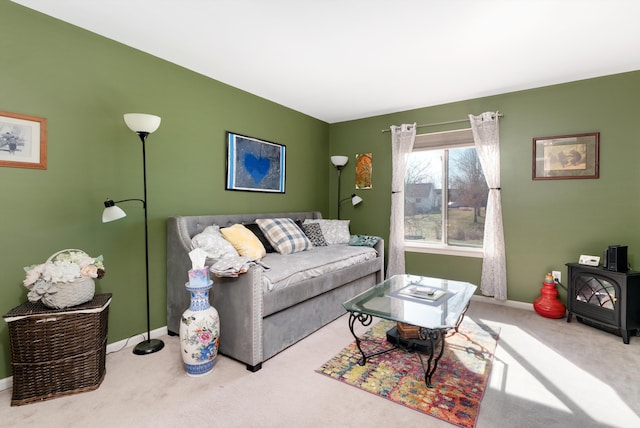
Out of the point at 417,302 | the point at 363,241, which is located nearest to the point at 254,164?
the point at 363,241

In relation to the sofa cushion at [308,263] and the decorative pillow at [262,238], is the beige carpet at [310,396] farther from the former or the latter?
the decorative pillow at [262,238]

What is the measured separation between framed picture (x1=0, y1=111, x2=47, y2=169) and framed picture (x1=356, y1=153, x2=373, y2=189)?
357cm

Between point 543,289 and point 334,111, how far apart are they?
3345mm

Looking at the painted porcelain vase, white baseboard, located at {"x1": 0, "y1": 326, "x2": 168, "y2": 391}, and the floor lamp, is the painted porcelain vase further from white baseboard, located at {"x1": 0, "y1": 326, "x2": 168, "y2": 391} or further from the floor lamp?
white baseboard, located at {"x1": 0, "y1": 326, "x2": 168, "y2": 391}

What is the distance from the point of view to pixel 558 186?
3.28 meters

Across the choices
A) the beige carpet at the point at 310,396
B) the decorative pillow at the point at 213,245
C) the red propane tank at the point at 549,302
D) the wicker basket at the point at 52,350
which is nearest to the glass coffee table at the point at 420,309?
the beige carpet at the point at 310,396

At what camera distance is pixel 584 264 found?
2.96m

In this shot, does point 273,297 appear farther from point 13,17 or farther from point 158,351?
point 13,17

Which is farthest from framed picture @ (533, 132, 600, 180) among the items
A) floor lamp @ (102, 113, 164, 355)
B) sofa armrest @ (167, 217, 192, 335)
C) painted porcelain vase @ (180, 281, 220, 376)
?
floor lamp @ (102, 113, 164, 355)

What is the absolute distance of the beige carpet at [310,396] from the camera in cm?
163

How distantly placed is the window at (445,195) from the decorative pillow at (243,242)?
229cm

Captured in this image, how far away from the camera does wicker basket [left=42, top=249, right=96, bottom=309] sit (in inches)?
71.1

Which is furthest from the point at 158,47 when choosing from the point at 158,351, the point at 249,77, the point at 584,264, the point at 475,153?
the point at 584,264

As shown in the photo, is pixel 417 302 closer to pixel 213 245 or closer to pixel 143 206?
pixel 213 245
